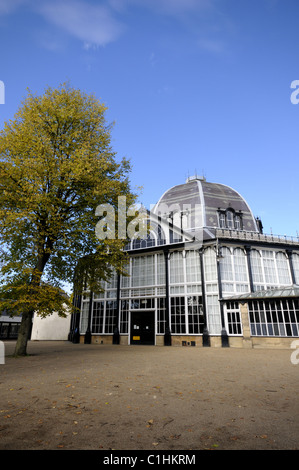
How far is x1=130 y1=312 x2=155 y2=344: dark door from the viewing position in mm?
23828

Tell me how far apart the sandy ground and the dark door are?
16.7m

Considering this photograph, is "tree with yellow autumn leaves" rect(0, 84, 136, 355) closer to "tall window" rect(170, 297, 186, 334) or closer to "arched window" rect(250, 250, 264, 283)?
"tall window" rect(170, 297, 186, 334)

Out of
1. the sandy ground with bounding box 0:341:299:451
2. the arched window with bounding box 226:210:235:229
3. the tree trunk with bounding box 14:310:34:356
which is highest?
the arched window with bounding box 226:210:235:229

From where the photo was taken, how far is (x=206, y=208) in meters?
29.5

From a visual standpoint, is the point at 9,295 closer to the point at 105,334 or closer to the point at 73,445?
the point at 73,445

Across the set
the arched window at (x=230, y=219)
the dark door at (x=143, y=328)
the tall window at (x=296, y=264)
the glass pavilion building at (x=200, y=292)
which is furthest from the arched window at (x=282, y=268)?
the dark door at (x=143, y=328)

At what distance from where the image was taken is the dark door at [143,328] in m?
23.8

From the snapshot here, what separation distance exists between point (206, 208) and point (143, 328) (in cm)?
1430

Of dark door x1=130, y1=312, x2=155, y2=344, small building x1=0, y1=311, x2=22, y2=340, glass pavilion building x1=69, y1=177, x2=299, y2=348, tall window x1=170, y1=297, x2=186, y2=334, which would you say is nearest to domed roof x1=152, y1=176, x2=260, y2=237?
glass pavilion building x1=69, y1=177, x2=299, y2=348

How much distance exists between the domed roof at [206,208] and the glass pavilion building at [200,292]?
0.22m

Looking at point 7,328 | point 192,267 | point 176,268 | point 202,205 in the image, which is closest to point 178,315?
point 176,268

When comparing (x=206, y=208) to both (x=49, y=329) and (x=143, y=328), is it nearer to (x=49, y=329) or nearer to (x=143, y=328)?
(x=143, y=328)

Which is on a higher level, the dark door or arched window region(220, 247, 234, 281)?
arched window region(220, 247, 234, 281)

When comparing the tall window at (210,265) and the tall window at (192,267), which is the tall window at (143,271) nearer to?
the tall window at (192,267)
